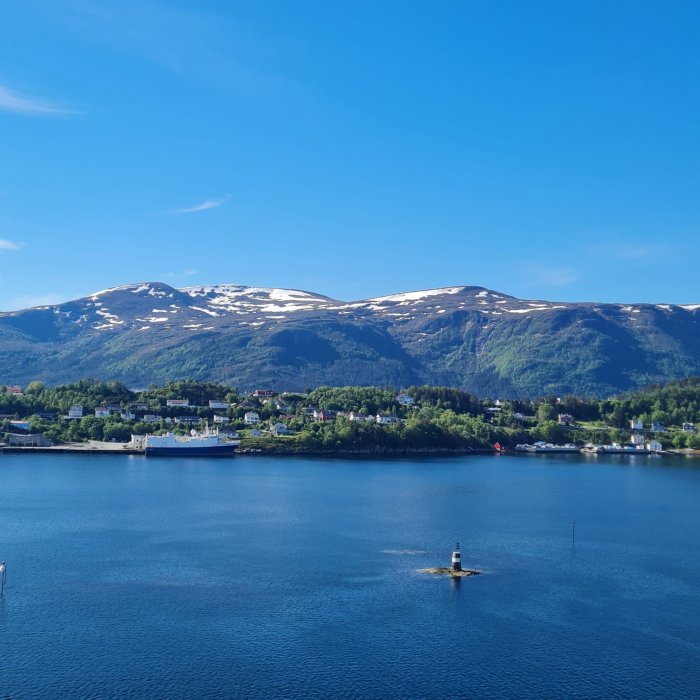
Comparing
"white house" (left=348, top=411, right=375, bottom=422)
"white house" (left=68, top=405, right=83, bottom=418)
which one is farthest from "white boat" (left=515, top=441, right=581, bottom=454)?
"white house" (left=68, top=405, right=83, bottom=418)

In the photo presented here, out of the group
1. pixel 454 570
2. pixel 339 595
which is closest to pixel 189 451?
pixel 454 570

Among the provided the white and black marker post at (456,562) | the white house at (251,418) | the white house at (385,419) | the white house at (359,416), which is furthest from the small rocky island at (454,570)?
the white house at (359,416)

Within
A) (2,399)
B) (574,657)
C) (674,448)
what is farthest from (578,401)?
(574,657)

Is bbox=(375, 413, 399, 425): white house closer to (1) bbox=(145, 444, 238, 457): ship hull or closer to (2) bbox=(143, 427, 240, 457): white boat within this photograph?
(2) bbox=(143, 427, 240, 457): white boat

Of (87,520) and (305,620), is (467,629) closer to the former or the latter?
(305,620)

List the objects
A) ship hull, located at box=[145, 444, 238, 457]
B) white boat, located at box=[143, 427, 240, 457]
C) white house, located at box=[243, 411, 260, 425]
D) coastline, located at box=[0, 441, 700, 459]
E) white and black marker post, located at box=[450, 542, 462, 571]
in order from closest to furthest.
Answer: white and black marker post, located at box=[450, 542, 462, 571]
coastline, located at box=[0, 441, 700, 459]
ship hull, located at box=[145, 444, 238, 457]
white boat, located at box=[143, 427, 240, 457]
white house, located at box=[243, 411, 260, 425]

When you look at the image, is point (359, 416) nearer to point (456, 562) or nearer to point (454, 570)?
point (456, 562)

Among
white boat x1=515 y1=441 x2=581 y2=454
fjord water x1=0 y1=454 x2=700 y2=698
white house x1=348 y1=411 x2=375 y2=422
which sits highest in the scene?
white house x1=348 y1=411 x2=375 y2=422
